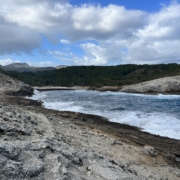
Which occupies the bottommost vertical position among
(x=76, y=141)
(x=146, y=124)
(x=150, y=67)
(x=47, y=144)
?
(x=146, y=124)

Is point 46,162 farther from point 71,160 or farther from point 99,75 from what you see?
point 99,75

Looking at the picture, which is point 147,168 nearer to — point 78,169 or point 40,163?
point 78,169

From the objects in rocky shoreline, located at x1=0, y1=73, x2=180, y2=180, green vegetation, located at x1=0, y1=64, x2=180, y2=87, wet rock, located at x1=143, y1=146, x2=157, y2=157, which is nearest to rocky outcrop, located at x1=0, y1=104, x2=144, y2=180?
rocky shoreline, located at x1=0, y1=73, x2=180, y2=180

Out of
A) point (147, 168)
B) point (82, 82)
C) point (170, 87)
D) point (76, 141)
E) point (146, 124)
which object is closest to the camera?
point (147, 168)

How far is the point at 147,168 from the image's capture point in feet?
32.1

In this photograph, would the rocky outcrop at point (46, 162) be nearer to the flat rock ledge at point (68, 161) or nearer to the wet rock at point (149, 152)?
the flat rock ledge at point (68, 161)

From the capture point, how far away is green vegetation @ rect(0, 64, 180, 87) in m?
105

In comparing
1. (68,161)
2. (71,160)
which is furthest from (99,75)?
(68,161)

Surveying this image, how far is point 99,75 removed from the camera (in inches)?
4919

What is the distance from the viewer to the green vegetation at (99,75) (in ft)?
345

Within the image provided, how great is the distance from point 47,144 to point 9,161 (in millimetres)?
1823

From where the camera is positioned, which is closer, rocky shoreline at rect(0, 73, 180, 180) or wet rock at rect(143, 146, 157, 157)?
rocky shoreline at rect(0, 73, 180, 180)

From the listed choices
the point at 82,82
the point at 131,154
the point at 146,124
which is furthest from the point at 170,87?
the point at 131,154

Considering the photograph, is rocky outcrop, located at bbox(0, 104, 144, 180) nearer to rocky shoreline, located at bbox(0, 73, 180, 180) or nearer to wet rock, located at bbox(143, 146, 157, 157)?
rocky shoreline, located at bbox(0, 73, 180, 180)
